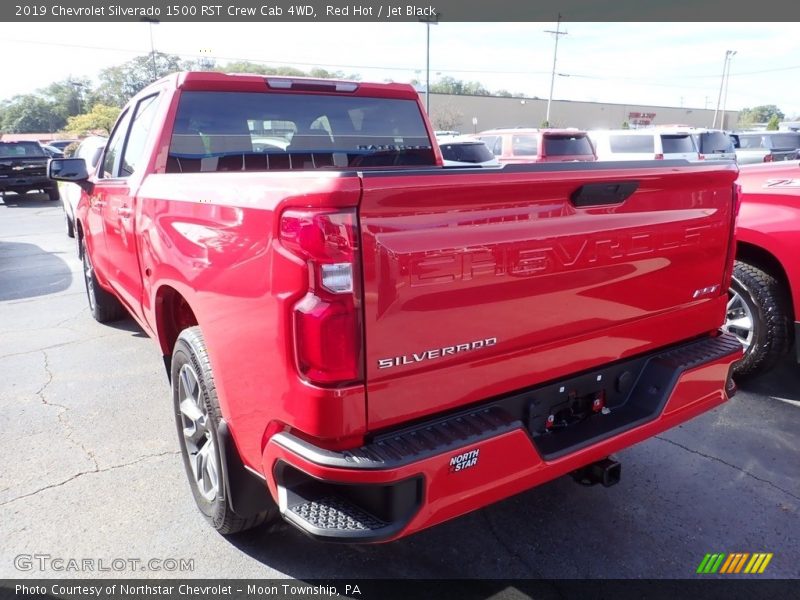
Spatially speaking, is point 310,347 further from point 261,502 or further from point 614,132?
point 614,132

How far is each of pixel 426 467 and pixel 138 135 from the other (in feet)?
10.2

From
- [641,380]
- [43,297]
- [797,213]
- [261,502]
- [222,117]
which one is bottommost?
[43,297]

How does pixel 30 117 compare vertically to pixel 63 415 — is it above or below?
above

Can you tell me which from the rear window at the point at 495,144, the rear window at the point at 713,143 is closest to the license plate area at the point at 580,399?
the rear window at the point at 713,143

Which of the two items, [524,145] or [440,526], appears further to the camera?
[524,145]

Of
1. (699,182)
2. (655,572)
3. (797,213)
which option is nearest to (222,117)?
(699,182)

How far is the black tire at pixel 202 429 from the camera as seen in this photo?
240 cm

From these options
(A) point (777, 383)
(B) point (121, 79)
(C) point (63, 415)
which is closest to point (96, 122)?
(B) point (121, 79)

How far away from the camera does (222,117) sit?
3.52 meters

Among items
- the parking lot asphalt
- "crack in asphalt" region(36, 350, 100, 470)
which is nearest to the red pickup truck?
the parking lot asphalt

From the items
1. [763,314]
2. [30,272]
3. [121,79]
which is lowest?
[30,272]

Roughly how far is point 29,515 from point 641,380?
117 inches

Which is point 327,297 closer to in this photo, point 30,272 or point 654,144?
point 30,272

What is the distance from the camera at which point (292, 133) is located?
12.3 ft
